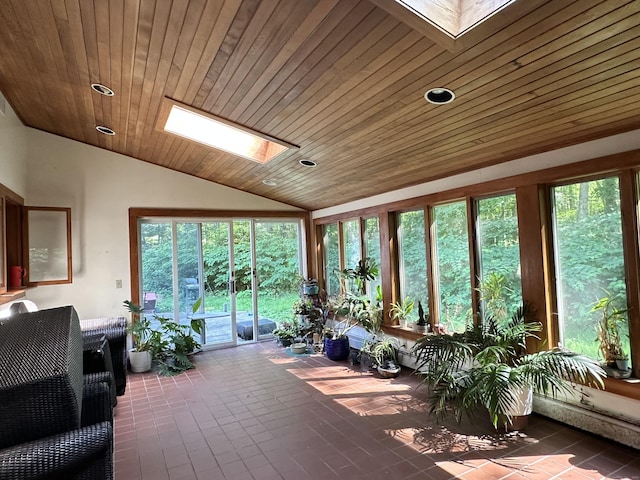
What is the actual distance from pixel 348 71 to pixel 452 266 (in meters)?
2.50

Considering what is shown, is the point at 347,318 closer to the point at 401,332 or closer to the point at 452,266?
the point at 401,332

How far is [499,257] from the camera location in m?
3.54

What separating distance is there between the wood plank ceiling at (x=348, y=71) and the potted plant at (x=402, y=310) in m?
1.58

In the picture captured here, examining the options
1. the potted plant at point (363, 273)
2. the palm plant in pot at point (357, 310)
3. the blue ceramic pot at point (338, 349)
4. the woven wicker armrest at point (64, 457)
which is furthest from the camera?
the blue ceramic pot at point (338, 349)

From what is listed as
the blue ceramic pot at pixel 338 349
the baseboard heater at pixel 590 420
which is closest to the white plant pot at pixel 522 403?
the baseboard heater at pixel 590 420

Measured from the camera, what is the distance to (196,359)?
5.36 metres

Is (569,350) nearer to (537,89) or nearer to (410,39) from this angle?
(537,89)

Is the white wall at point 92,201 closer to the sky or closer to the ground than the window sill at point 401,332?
closer to the sky

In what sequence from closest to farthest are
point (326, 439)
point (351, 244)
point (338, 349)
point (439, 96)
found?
point (439, 96), point (326, 439), point (338, 349), point (351, 244)

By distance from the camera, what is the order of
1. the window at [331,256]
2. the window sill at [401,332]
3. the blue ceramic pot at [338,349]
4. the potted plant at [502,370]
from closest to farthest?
the potted plant at [502,370] < the window sill at [401,332] < the blue ceramic pot at [338,349] < the window at [331,256]

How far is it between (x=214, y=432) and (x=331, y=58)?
3.01 meters

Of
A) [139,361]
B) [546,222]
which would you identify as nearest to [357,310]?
[546,222]

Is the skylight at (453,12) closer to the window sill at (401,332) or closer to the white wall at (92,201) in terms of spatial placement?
the window sill at (401,332)

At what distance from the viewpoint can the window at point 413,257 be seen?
4.45m
